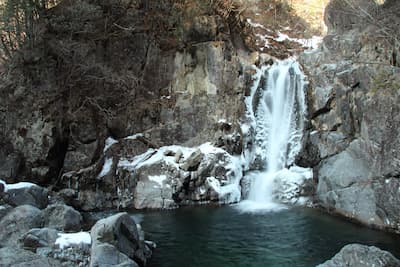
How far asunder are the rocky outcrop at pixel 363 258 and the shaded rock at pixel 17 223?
783cm

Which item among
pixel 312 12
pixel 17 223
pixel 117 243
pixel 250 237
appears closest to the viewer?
pixel 117 243

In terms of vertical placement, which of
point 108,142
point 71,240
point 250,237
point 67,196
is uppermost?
point 108,142

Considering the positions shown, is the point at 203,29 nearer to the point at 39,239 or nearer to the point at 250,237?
the point at 250,237

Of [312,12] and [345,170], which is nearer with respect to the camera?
[345,170]

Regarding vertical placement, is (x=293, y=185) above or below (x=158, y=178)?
below

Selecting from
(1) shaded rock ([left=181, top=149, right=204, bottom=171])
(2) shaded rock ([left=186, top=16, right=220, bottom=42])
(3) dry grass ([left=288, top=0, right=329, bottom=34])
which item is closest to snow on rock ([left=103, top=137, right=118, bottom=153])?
(1) shaded rock ([left=181, top=149, right=204, bottom=171])

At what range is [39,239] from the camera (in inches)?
380

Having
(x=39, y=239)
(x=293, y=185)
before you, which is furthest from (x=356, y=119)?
(x=39, y=239)

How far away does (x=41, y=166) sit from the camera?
678 inches

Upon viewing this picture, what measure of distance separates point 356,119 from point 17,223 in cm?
1218

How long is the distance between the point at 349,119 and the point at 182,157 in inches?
281

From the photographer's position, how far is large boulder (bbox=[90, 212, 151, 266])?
898 centimetres

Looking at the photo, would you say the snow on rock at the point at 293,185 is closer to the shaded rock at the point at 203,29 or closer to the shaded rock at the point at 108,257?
the shaded rock at the point at 203,29

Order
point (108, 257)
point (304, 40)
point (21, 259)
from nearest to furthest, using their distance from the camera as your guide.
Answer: point (21, 259)
point (108, 257)
point (304, 40)
